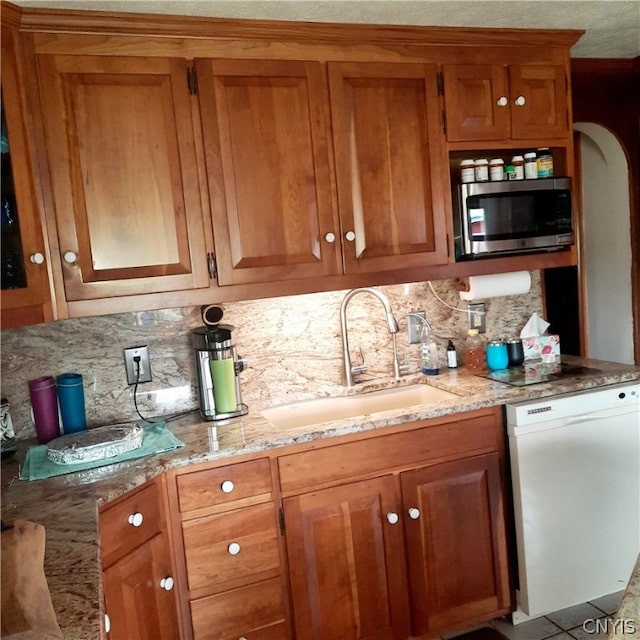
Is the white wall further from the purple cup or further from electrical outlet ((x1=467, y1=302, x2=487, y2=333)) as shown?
the purple cup

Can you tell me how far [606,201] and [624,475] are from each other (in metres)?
1.66

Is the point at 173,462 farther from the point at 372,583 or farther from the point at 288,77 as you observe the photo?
the point at 288,77

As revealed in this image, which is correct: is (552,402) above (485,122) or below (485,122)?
below

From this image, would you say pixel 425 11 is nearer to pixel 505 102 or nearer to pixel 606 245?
pixel 505 102

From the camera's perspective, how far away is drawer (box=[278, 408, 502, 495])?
6.04 feet

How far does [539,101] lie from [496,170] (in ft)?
1.11

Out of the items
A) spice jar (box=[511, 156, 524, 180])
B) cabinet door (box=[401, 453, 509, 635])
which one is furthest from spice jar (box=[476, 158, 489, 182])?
cabinet door (box=[401, 453, 509, 635])

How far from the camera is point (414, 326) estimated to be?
99.6 inches

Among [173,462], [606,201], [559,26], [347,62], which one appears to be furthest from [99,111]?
[606,201]

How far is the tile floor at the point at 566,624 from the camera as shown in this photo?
2.07 metres

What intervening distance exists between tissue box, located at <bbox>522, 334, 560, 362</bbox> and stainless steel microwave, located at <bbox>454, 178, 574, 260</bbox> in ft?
1.40

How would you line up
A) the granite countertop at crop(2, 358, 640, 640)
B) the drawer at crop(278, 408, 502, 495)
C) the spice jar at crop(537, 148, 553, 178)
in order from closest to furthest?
the granite countertop at crop(2, 358, 640, 640)
the drawer at crop(278, 408, 502, 495)
the spice jar at crop(537, 148, 553, 178)

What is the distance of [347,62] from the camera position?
2004 millimetres

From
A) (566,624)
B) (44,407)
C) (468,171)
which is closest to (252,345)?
(44,407)
